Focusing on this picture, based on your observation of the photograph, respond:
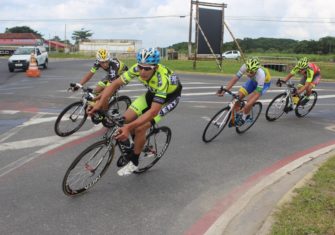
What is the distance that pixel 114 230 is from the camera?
4.52 m

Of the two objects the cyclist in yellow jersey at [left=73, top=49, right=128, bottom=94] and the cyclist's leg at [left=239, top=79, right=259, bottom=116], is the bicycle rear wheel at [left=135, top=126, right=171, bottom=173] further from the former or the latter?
the cyclist's leg at [left=239, top=79, right=259, bottom=116]

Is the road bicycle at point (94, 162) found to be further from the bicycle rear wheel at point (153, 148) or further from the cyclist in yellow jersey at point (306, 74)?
the cyclist in yellow jersey at point (306, 74)

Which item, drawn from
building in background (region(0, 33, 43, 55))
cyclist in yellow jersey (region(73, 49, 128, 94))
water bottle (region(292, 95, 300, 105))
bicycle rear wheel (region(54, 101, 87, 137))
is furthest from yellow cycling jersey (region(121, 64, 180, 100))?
building in background (region(0, 33, 43, 55))

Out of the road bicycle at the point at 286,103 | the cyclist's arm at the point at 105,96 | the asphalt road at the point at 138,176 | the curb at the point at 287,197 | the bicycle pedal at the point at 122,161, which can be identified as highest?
the cyclist's arm at the point at 105,96

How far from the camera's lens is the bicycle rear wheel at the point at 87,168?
5.29m

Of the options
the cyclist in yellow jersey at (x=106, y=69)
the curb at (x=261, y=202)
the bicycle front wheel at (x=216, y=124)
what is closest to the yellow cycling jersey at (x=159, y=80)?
the curb at (x=261, y=202)

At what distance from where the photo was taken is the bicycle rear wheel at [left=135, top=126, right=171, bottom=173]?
6.53m

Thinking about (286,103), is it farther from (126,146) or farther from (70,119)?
(126,146)

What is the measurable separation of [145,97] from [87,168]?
1.51 meters

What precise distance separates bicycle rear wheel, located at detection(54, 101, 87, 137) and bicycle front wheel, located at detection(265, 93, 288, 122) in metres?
5.16

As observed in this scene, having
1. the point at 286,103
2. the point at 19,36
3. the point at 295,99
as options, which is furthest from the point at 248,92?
the point at 19,36

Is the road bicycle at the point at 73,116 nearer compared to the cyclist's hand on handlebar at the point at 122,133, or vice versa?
the cyclist's hand on handlebar at the point at 122,133

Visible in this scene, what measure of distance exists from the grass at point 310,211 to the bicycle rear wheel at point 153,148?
2315 mm

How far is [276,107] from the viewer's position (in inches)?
449
